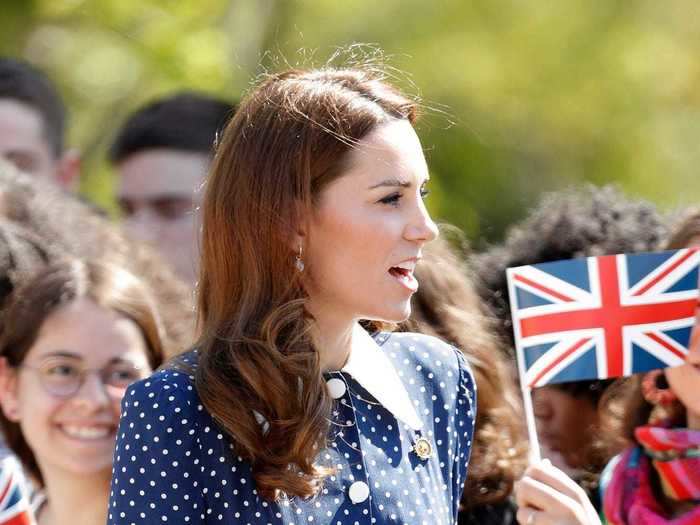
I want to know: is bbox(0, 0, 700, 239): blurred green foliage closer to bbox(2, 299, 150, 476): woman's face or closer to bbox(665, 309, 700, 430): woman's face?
bbox(2, 299, 150, 476): woman's face

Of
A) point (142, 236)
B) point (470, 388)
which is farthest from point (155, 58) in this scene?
point (470, 388)

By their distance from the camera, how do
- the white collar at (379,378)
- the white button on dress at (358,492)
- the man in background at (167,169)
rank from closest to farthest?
the white button on dress at (358,492) < the white collar at (379,378) < the man in background at (167,169)

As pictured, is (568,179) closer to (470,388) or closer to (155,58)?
(155,58)

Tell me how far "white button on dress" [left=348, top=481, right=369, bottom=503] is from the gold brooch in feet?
0.64

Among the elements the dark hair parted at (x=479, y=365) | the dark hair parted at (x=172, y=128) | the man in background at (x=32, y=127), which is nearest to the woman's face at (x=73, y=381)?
the dark hair parted at (x=479, y=365)

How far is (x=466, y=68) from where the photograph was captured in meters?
10.7

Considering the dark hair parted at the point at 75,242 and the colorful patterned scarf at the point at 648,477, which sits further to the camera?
the dark hair parted at the point at 75,242

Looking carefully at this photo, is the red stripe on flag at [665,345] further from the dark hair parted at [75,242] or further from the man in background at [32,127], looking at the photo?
the man in background at [32,127]

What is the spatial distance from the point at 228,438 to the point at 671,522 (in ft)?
3.67

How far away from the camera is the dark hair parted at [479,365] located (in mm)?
3850

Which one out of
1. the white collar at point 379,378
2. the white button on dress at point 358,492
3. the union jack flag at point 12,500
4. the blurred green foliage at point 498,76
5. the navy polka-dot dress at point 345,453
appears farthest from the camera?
the blurred green foliage at point 498,76

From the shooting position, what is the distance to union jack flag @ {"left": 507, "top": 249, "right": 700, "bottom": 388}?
3.34m

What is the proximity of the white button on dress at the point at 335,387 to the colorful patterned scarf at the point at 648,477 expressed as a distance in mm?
837

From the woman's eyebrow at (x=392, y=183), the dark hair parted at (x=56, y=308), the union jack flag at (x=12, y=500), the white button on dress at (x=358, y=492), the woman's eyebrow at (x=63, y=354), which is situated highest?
the dark hair parted at (x=56, y=308)
